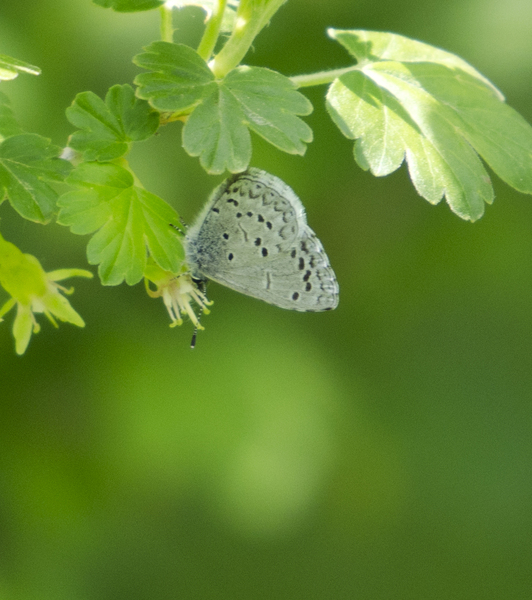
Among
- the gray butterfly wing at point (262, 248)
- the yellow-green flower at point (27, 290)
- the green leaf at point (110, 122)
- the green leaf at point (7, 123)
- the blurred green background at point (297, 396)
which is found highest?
the green leaf at point (110, 122)

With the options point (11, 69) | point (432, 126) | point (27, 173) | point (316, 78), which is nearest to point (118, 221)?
point (27, 173)

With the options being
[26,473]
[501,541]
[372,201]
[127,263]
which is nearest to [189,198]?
[372,201]

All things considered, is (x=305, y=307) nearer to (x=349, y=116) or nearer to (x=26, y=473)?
(x=349, y=116)

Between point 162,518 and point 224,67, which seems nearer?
point 224,67

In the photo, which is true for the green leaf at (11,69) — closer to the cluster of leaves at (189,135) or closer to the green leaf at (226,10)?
the cluster of leaves at (189,135)

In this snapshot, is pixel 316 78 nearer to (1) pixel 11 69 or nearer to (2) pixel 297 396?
(1) pixel 11 69

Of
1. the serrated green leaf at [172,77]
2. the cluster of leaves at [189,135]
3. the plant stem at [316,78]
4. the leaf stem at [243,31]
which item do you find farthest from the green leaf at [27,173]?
the plant stem at [316,78]
